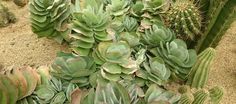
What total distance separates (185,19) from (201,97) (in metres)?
0.57

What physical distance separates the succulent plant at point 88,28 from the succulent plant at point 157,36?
0.86ft

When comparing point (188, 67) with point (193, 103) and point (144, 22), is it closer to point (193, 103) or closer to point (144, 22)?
point (193, 103)

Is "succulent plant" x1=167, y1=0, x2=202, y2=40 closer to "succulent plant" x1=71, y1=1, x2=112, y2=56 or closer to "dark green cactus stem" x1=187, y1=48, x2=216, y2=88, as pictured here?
"dark green cactus stem" x1=187, y1=48, x2=216, y2=88

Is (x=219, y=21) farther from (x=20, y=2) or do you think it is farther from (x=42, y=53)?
(x=20, y=2)

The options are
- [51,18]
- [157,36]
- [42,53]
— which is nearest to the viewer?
[157,36]

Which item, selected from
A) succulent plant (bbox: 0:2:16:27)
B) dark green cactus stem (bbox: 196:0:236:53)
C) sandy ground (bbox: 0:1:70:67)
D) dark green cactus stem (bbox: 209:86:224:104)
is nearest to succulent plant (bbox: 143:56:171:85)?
dark green cactus stem (bbox: 209:86:224:104)

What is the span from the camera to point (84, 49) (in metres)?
2.53

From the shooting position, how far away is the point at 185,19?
8.41ft

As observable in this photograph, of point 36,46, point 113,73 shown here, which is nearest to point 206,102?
point 113,73

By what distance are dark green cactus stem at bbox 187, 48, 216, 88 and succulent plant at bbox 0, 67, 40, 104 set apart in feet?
3.20

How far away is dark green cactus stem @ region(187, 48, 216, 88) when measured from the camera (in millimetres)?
2426

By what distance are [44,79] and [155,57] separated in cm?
69

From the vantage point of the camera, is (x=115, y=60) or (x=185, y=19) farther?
(x=185, y=19)

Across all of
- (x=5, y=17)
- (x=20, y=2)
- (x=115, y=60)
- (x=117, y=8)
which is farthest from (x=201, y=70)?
(x=20, y=2)
